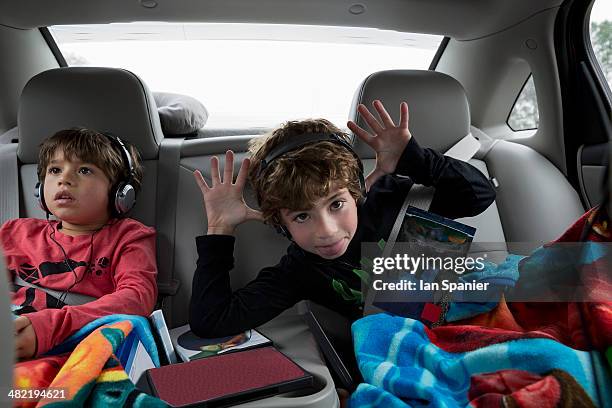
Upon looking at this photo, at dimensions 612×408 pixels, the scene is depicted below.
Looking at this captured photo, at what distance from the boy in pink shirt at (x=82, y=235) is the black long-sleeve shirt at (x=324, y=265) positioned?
0.58ft

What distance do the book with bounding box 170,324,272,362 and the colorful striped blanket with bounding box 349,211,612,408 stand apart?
26 centimetres

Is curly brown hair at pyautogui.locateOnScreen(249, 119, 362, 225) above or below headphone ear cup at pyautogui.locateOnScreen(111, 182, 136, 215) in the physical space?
above

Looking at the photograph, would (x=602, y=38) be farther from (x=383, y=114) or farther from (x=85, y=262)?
(x=85, y=262)

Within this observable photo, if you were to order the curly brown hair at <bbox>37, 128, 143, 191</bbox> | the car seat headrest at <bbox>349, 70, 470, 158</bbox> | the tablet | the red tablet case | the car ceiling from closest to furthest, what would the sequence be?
1. the red tablet case
2. the tablet
3. the curly brown hair at <bbox>37, 128, 143, 191</bbox>
4. the car seat headrest at <bbox>349, 70, 470, 158</bbox>
5. the car ceiling

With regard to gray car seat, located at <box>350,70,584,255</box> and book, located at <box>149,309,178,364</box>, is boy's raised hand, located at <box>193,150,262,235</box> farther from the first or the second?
gray car seat, located at <box>350,70,584,255</box>

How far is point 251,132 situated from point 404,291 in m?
1.20

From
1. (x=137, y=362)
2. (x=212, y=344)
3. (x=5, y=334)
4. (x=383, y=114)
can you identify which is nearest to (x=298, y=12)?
(x=383, y=114)

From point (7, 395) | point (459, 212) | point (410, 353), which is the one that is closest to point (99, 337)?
point (7, 395)

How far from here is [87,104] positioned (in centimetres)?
160

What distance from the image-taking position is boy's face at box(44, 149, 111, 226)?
1.40 m

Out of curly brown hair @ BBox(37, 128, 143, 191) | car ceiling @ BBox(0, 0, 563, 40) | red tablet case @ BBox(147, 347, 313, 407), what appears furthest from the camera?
car ceiling @ BBox(0, 0, 563, 40)

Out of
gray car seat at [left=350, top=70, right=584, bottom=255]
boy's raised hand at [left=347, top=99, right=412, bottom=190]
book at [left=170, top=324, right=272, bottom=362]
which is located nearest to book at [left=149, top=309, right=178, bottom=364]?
book at [left=170, top=324, right=272, bottom=362]

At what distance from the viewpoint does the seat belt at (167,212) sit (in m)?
1.53

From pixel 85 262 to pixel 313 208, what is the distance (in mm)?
656
